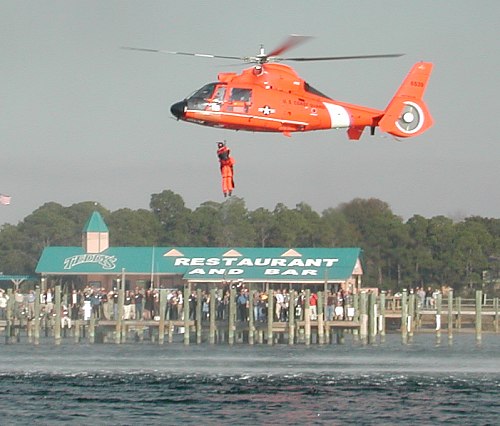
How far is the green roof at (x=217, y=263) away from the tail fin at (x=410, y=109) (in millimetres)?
25734

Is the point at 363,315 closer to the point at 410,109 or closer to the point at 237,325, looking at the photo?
the point at 237,325

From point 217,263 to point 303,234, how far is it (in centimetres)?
1940

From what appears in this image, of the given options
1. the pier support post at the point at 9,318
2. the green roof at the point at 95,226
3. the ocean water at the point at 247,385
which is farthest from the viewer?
the green roof at the point at 95,226

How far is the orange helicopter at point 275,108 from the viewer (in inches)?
1815

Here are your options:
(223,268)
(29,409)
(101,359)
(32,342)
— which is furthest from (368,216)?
(29,409)

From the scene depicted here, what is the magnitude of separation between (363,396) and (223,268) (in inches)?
1481

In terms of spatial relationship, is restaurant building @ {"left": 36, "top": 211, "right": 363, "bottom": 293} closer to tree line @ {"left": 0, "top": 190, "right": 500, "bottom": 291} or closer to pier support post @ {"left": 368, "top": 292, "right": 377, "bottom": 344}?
tree line @ {"left": 0, "top": 190, "right": 500, "bottom": 291}

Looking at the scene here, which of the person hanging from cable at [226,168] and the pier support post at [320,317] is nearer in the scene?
the person hanging from cable at [226,168]

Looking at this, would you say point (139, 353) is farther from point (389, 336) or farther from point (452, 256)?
point (452, 256)

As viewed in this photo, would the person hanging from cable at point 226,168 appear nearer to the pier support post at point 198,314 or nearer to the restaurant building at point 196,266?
the pier support post at point 198,314

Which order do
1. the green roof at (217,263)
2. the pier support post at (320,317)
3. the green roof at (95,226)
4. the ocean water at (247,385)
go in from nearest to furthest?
the ocean water at (247,385)
the pier support post at (320,317)
the green roof at (217,263)
the green roof at (95,226)

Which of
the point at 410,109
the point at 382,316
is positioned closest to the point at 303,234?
the point at 382,316

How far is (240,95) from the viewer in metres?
46.3

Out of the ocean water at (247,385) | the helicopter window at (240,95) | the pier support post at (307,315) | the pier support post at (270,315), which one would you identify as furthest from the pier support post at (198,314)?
the helicopter window at (240,95)
